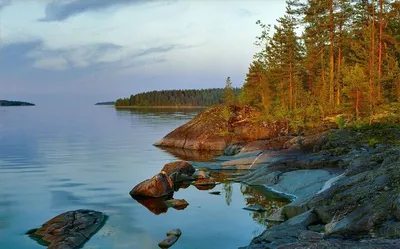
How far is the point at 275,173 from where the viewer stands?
23250 millimetres

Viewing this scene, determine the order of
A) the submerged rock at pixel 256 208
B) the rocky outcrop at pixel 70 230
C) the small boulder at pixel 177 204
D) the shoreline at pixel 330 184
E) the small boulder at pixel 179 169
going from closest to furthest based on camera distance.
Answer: the shoreline at pixel 330 184 < the rocky outcrop at pixel 70 230 < the submerged rock at pixel 256 208 < the small boulder at pixel 177 204 < the small boulder at pixel 179 169

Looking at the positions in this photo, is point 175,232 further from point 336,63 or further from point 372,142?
point 336,63

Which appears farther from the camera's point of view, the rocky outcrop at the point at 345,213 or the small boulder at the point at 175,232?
the small boulder at the point at 175,232

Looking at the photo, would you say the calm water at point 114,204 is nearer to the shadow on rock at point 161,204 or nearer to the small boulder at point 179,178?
the shadow on rock at point 161,204

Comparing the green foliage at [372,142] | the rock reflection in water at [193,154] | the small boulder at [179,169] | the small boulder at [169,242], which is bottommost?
the rock reflection in water at [193,154]

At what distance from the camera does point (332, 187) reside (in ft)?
47.1

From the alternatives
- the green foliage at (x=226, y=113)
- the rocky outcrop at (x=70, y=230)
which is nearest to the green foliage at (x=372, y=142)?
the rocky outcrop at (x=70, y=230)

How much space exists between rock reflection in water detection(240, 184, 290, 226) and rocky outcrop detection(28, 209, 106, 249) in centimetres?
667

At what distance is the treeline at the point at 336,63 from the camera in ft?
114

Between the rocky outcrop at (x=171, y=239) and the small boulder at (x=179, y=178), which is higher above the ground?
the small boulder at (x=179, y=178)

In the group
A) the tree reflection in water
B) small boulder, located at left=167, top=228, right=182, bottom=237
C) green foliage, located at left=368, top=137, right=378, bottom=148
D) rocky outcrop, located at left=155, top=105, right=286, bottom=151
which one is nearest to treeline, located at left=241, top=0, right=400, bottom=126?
rocky outcrop, located at left=155, top=105, right=286, bottom=151

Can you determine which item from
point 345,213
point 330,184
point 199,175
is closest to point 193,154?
point 199,175

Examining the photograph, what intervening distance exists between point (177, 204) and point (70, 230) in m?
6.25

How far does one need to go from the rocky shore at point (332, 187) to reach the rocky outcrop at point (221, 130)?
10594 millimetres
